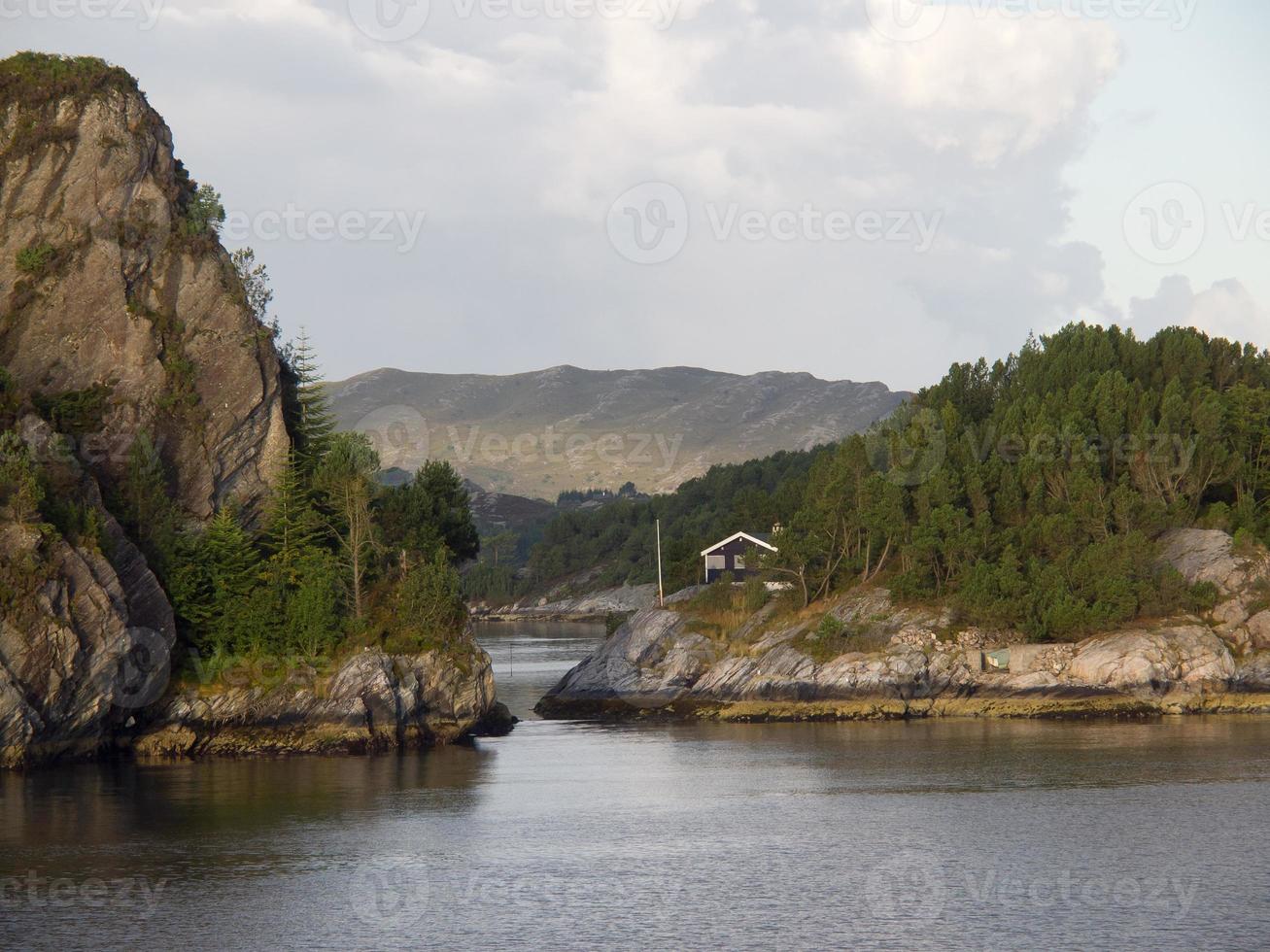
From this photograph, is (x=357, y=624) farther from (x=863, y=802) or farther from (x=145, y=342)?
(x=863, y=802)

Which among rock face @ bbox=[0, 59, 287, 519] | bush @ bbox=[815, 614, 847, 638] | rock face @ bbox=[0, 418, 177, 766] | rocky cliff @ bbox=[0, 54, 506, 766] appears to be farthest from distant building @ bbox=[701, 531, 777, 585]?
rock face @ bbox=[0, 418, 177, 766]

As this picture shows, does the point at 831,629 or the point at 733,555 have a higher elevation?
the point at 733,555

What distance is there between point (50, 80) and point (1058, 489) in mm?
58978

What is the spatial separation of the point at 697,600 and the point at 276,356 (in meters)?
30.4

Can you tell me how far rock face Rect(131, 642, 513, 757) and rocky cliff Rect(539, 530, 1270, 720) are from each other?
18.2 meters

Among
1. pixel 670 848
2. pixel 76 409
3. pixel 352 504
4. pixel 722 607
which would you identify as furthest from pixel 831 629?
pixel 76 409

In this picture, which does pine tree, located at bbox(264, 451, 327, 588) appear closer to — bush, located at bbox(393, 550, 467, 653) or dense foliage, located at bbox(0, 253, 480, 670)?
dense foliage, located at bbox(0, 253, 480, 670)

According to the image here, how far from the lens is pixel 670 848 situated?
46625mm

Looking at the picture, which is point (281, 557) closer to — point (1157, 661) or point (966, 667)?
point (966, 667)

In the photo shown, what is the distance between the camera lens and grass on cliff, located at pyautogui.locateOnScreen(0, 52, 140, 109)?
72.0m

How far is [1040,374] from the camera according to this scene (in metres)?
96.4

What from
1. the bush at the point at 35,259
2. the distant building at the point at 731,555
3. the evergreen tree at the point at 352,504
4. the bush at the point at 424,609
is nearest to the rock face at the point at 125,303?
the bush at the point at 35,259

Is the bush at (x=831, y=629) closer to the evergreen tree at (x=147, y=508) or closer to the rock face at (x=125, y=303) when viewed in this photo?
the rock face at (x=125, y=303)

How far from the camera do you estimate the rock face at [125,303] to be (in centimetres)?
6994
